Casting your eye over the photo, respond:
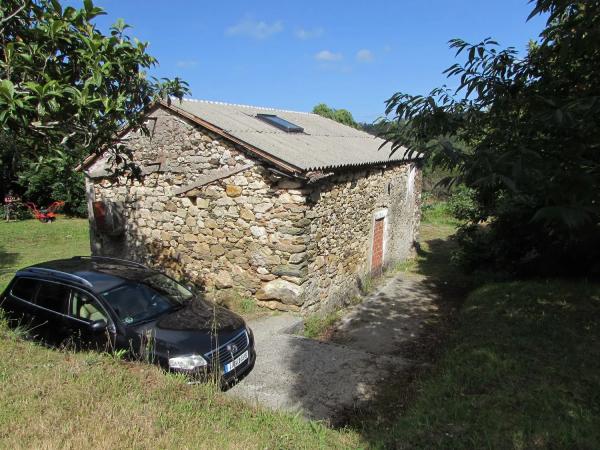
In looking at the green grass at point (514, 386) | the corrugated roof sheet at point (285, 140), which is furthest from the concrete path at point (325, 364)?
the corrugated roof sheet at point (285, 140)

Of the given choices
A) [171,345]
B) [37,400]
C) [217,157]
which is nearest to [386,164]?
[217,157]

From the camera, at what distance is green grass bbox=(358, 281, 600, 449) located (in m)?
3.65

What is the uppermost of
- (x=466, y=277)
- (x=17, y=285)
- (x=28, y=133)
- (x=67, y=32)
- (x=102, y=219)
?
(x=67, y=32)

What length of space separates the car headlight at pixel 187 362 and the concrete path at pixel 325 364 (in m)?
0.66

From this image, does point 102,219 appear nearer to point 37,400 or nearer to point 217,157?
point 217,157

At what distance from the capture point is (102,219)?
1034cm

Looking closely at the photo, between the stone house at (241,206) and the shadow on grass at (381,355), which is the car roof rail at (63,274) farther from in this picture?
the shadow on grass at (381,355)

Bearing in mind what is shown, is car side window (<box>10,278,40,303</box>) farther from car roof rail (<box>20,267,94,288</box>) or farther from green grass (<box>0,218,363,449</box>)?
green grass (<box>0,218,363,449</box>)

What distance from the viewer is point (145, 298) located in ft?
19.6

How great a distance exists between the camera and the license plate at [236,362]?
216 inches

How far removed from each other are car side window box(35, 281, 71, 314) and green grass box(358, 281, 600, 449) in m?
4.25

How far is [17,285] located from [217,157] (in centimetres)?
414

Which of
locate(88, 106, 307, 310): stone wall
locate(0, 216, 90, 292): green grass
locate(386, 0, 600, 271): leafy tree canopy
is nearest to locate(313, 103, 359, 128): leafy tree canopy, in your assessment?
locate(0, 216, 90, 292): green grass

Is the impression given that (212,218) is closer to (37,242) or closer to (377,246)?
(377,246)
